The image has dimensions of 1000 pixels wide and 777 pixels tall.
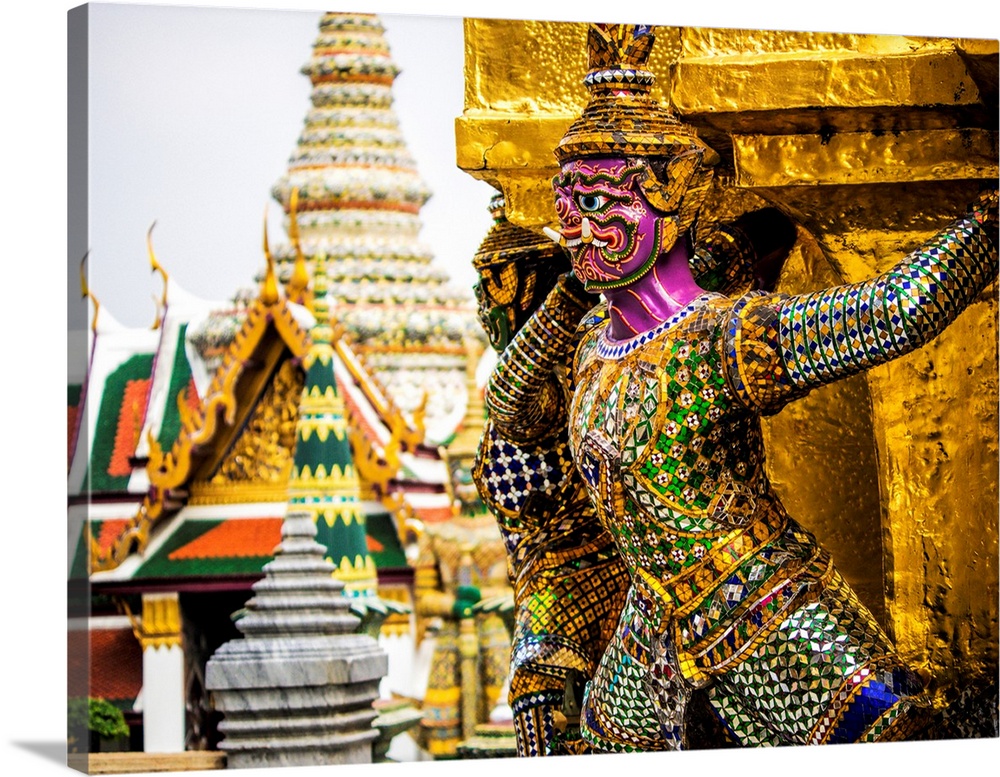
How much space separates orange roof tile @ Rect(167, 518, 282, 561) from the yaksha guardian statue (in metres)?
5.40

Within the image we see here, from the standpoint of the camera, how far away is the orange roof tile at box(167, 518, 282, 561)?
9.53 meters

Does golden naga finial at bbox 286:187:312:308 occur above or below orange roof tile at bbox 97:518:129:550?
above

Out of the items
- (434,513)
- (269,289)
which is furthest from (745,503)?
(434,513)

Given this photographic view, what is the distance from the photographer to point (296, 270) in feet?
31.6

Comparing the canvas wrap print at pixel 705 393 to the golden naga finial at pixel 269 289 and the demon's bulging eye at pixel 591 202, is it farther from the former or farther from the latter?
the golden naga finial at pixel 269 289

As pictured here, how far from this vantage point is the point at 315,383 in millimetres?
8148

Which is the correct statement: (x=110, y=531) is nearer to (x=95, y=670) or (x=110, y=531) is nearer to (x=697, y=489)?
(x=95, y=670)

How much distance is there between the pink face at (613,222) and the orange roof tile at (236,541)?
5.51 metres

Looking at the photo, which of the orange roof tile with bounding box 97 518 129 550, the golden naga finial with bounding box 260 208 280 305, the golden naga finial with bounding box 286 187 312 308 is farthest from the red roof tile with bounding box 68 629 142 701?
the golden naga finial with bounding box 286 187 312 308

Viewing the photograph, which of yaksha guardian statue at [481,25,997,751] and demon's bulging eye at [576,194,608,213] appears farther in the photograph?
demon's bulging eye at [576,194,608,213]

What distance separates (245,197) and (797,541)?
5.59 metres

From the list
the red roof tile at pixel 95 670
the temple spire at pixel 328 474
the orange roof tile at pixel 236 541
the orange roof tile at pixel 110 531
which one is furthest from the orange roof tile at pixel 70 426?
the orange roof tile at pixel 236 541

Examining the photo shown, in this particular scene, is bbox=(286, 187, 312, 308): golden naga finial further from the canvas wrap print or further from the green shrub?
the green shrub

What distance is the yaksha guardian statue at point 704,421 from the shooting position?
13.0 feet
